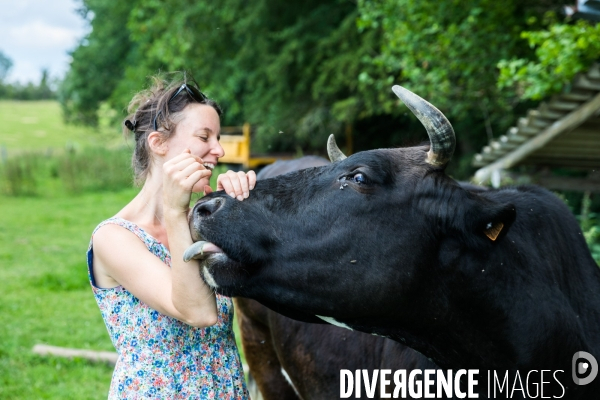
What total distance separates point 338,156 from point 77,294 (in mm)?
6435

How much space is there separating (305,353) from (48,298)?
5.82 metres

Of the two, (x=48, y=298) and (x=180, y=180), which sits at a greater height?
(x=180, y=180)

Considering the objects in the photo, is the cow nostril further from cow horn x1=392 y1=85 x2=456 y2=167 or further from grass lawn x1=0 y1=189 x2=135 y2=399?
grass lawn x1=0 y1=189 x2=135 y2=399

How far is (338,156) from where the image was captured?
10.4 ft

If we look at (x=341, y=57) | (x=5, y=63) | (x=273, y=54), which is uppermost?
(x=5, y=63)

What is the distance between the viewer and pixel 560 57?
22.5 feet

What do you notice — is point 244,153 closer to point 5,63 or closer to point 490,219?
point 490,219

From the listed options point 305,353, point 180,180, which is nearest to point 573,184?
point 305,353

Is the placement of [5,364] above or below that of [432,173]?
below

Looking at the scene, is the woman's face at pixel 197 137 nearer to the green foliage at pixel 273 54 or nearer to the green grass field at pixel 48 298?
the green grass field at pixel 48 298

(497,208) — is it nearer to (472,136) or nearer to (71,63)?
(472,136)

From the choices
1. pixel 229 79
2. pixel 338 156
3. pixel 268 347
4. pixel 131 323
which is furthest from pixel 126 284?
pixel 229 79

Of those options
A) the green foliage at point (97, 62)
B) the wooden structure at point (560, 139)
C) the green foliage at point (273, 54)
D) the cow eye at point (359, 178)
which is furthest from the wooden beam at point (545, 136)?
the green foliage at point (97, 62)

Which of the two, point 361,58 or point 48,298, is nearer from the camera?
point 48,298
